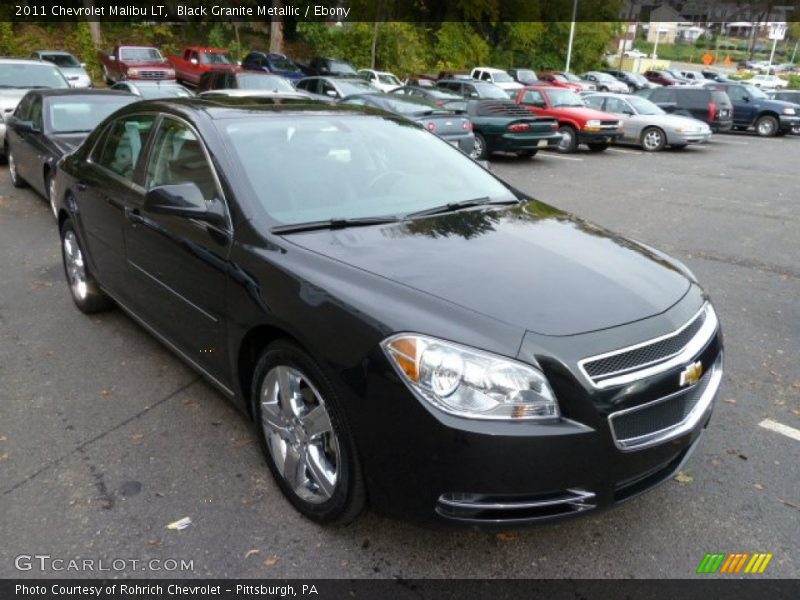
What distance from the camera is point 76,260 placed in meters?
5.08

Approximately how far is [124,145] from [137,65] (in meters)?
23.2

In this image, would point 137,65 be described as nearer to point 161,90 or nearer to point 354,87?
point 354,87

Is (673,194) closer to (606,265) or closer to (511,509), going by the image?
(606,265)

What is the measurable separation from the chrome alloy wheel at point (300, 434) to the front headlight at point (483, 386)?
0.54m

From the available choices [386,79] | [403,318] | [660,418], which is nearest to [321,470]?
[403,318]

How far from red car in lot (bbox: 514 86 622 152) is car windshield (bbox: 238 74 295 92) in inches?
240

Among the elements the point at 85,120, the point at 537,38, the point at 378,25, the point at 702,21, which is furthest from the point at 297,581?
the point at 702,21

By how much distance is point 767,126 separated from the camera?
2284 centimetres

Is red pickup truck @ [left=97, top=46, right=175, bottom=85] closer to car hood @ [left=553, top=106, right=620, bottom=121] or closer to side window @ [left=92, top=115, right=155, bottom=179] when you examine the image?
car hood @ [left=553, top=106, right=620, bottom=121]

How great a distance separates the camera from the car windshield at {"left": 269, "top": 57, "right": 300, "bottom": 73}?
2717cm

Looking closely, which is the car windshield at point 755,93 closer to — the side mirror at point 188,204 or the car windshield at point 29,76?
the car windshield at point 29,76

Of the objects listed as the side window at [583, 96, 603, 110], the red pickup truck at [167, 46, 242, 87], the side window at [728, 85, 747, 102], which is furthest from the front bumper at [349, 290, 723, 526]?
the red pickup truck at [167, 46, 242, 87]

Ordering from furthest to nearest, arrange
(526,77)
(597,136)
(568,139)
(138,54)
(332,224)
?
(526,77), (138,54), (568,139), (597,136), (332,224)

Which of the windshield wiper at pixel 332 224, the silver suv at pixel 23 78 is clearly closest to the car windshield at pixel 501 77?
the silver suv at pixel 23 78
